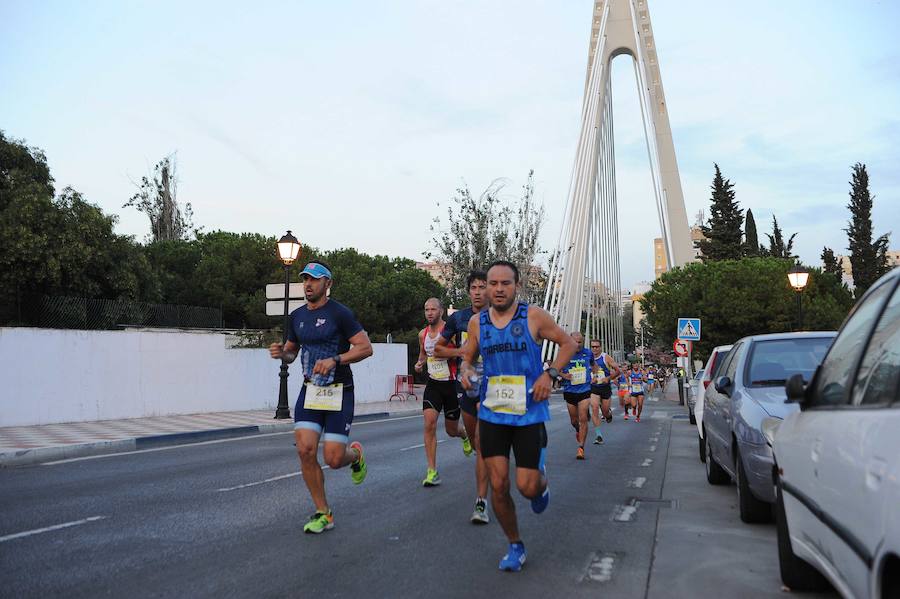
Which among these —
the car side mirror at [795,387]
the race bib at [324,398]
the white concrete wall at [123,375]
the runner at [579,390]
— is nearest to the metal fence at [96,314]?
the white concrete wall at [123,375]

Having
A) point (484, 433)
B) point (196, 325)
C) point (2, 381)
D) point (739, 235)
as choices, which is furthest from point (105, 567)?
point (739, 235)

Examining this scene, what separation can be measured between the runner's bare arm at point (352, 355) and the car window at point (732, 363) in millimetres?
3756

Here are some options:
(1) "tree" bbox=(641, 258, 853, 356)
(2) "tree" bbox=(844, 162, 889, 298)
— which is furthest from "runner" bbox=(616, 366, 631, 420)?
(2) "tree" bbox=(844, 162, 889, 298)

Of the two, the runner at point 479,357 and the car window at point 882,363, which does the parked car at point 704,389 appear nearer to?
the runner at point 479,357

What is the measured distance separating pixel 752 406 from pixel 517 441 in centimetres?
250

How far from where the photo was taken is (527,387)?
5621 millimetres

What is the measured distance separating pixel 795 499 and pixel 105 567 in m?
4.20

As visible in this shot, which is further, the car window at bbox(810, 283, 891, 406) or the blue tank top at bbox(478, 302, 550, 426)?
the blue tank top at bbox(478, 302, 550, 426)

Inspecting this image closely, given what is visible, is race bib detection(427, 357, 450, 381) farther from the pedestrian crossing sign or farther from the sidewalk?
the pedestrian crossing sign

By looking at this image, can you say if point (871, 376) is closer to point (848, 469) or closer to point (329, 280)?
point (848, 469)

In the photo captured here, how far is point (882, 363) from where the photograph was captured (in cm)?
343

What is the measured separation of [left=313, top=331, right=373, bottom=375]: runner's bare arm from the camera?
267 inches

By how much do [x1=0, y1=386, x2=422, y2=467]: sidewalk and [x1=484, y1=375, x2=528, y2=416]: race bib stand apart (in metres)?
9.41

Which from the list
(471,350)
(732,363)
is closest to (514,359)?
(471,350)
